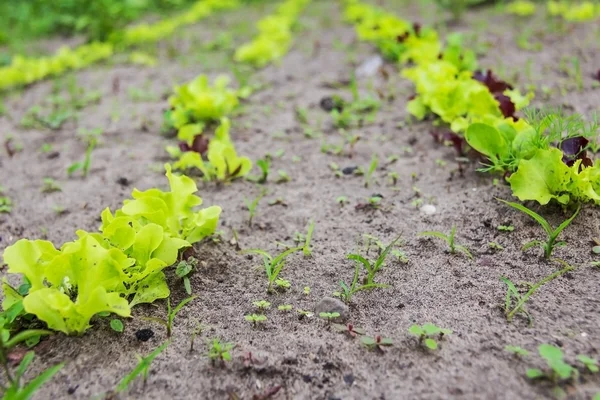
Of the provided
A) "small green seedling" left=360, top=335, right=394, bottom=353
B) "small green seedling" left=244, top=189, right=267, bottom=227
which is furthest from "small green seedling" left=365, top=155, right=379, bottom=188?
"small green seedling" left=360, top=335, right=394, bottom=353

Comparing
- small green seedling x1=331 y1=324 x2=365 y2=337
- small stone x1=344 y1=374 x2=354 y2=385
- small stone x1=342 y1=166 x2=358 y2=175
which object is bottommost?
small stone x1=342 y1=166 x2=358 y2=175

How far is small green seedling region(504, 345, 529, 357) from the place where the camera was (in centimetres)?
140

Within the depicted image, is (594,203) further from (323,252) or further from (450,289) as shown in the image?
(323,252)

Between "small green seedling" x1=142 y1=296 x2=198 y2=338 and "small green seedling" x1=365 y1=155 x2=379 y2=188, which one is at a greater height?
"small green seedling" x1=142 y1=296 x2=198 y2=338

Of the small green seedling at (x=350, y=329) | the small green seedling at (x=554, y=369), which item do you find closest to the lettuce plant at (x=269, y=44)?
the small green seedling at (x=350, y=329)

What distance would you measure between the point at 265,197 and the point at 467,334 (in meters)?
1.26

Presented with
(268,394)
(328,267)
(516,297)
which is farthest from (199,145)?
(516,297)

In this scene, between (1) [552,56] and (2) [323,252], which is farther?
(1) [552,56]

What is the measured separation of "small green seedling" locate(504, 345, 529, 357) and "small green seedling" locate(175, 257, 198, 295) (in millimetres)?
1045

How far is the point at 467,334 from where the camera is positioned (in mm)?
1521

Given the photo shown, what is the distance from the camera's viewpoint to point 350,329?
1.57 metres

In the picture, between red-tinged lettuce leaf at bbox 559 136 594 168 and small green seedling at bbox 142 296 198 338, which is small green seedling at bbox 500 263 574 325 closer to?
red-tinged lettuce leaf at bbox 559 136 594 168

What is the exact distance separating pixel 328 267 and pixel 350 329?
38cm

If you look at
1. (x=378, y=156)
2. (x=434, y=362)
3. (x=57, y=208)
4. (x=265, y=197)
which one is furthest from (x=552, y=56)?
(x=57, y=208)
